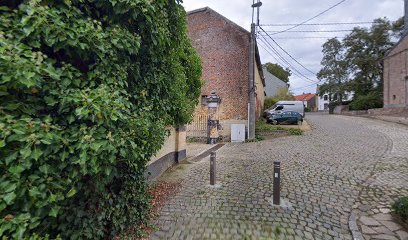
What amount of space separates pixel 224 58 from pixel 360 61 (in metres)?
24.5

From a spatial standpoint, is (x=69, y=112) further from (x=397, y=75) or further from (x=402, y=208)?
(x=397, y=75)

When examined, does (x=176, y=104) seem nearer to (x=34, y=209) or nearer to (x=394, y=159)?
(x=34, y=209)

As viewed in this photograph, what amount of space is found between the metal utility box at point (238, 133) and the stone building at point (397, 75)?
19312 mm

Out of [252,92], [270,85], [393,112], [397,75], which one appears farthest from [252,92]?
[270,85]

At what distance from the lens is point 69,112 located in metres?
2.37

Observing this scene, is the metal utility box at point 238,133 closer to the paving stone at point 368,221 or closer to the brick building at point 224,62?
the brick building at point 224,62

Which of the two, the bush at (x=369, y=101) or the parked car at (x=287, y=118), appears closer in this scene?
the parked car at (x=287, y=118)

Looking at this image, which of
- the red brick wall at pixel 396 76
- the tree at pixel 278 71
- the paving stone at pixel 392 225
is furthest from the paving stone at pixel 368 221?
the tree at pixel 278 71

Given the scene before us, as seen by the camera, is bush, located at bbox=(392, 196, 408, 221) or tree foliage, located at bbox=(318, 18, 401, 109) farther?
tree foliage, located at bbox=(318, 18, 401, 109)

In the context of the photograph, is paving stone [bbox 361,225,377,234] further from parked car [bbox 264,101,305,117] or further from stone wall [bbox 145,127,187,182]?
parked car [bbox 264,101,305,117]

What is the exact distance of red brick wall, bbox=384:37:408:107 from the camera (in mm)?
22562

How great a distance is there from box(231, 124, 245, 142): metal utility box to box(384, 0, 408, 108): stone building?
19.3 m

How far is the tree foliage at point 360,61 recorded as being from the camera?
94.1 feet

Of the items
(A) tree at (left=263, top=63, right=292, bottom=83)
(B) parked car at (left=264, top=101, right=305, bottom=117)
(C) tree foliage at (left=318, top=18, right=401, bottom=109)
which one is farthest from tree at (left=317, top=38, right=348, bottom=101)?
(B) parked car at (left=264, top=101, right=305, bottom=117)
